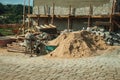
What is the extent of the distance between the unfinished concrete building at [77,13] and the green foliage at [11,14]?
824 inches

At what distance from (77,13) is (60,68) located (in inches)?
560

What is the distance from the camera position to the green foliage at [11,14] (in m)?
53.0

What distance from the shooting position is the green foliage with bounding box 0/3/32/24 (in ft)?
174

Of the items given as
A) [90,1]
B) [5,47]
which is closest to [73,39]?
[5,47]

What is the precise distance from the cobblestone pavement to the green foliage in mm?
35452

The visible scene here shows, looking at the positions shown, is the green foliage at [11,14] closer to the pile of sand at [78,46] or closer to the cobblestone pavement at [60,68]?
the pile of sand at [78,46]

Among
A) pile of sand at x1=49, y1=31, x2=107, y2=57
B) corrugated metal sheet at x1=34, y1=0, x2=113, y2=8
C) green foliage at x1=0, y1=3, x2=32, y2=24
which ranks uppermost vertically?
corrugated metal sheet at x1=34, y1=0, x2=113, y2=8

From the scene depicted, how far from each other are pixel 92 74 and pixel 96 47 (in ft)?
17.7

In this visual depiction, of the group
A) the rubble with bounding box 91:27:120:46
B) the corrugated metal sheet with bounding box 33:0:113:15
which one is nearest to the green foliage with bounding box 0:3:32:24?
the corrugated metal sheet with bounding box 33:0:113:15

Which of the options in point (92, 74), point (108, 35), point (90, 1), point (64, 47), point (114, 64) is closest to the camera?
point (92, 74)

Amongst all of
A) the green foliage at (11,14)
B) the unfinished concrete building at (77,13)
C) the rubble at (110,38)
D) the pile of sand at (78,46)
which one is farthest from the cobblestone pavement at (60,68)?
the green foliage at (11,14)

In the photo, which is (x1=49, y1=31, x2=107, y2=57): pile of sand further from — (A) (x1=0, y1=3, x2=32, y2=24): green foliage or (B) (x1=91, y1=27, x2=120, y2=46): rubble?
(A) (x1=0, y1=3, x2=32, y2=24): green foliage

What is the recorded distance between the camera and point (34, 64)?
52.0 feet

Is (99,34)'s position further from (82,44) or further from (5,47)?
(5,47)
